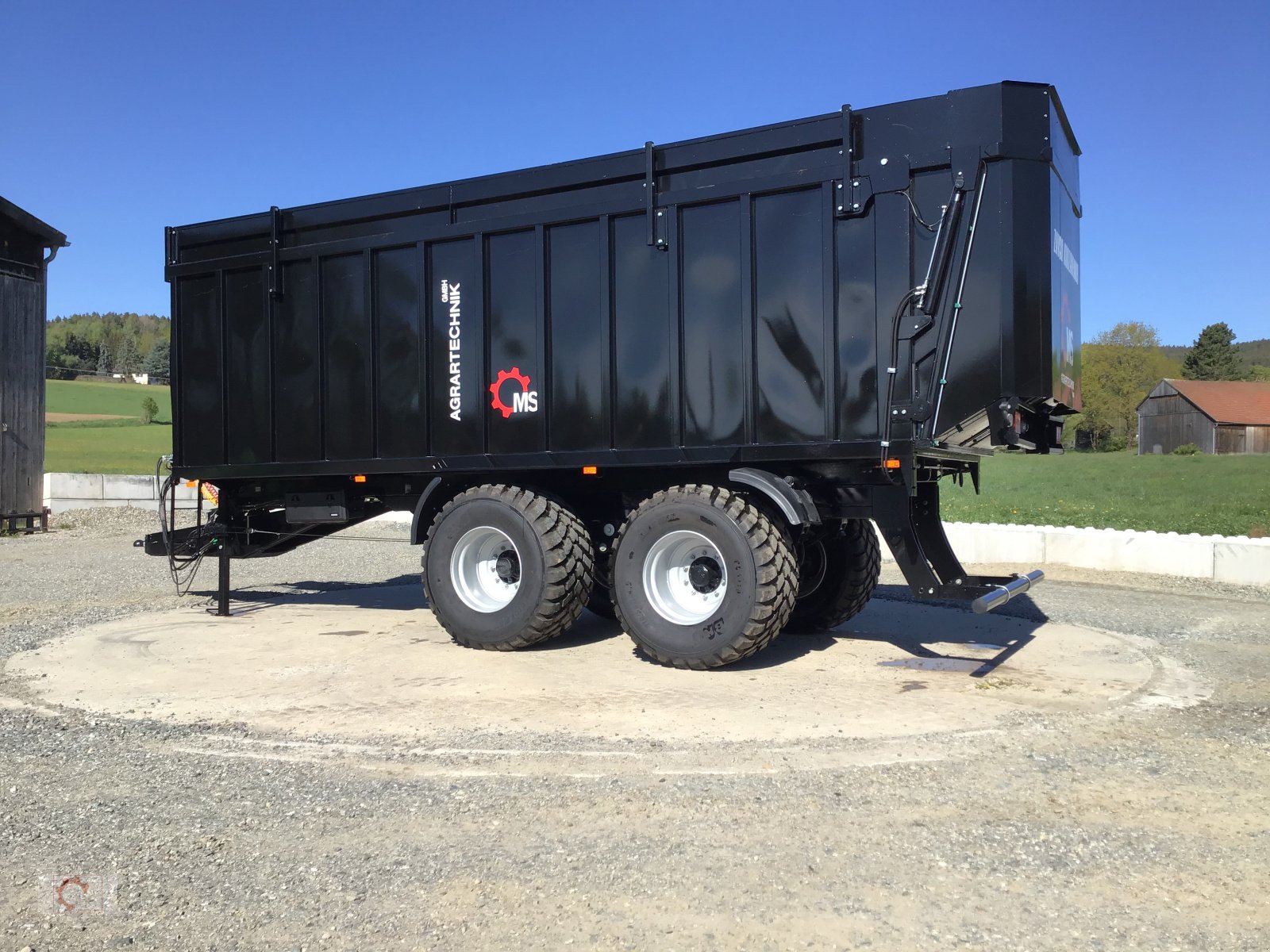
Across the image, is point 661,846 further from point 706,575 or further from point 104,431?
point 104,431

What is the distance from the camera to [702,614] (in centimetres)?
725

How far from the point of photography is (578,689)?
670 centimetres

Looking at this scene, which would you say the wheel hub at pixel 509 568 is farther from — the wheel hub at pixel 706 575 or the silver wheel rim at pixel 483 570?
the wheel hub at pixel 706 575

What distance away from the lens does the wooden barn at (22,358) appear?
19672 mm

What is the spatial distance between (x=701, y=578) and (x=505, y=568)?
5.90 feet

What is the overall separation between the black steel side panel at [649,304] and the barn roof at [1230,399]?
71.7 meters

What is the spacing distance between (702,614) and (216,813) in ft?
12.3

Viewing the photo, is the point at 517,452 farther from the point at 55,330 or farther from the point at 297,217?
the point at 55,330

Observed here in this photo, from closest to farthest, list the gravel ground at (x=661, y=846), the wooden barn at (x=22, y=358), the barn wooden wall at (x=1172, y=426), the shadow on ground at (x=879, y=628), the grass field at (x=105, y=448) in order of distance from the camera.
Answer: the gravel ground at (x=661, y=846), the shadow on ground at (x=879, y=628), the wooden barn at (x=22, y=358), the grass field at (x=105, y=448), the barn wooden wall at (x=1172, y=426)

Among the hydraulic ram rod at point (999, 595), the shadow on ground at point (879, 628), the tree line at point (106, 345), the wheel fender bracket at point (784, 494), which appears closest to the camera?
the hydraulic ram rod at point (999, 595)

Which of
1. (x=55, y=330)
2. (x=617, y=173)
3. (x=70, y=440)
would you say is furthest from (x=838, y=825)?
(x=55, y=330)

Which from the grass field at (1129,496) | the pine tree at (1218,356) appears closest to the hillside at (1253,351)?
the pine tree at (1218,356)

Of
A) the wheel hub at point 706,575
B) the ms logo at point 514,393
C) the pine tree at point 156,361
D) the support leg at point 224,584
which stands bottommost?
the support leg at point 224,584

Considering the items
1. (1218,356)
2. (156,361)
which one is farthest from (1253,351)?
(156,361)
